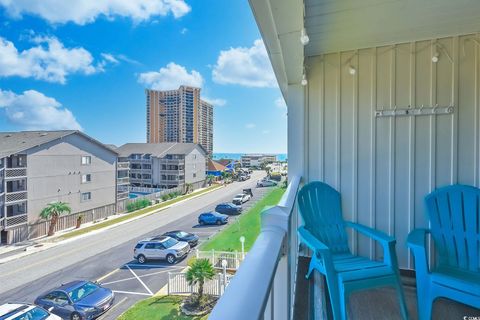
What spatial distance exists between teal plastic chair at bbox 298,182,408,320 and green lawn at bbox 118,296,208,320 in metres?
4.68

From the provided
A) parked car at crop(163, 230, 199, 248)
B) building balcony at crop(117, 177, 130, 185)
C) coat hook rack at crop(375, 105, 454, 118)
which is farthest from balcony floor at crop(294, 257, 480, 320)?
building balcony at crop(117, 177, 130, 185)

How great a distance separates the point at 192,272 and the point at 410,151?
215 inches

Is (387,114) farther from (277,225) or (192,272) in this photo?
(192,272)

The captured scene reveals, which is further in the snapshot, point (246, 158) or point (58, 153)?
point (246, 158)

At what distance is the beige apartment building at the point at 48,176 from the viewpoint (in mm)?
11367

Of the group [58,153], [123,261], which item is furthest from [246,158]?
[123,261]

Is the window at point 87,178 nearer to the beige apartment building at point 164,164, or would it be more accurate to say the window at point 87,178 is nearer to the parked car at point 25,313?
the beige apartment building at point 164,164

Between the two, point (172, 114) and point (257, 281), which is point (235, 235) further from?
point (172, 114)

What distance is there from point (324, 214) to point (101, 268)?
28.9ft

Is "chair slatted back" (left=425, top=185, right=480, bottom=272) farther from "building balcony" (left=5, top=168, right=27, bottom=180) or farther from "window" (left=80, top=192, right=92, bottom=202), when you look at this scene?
"window" (left=80, top=192, right=92, bottom=202)

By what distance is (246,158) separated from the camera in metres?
45.2

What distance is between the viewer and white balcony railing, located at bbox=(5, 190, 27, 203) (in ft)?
36.9

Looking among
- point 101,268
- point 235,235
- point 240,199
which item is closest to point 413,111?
point 235,235

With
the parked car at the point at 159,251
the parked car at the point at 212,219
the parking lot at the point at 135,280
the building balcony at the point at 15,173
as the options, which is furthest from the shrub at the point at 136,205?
the parked car at the point at 159,251
